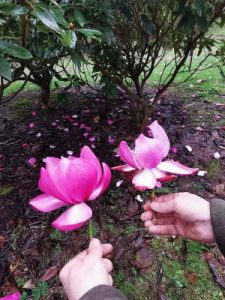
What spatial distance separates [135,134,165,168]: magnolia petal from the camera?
33.2 inches

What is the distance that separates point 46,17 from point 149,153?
463mm

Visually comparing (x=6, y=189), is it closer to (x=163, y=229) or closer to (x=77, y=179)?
(x=163, y=229)

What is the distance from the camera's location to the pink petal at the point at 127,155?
2.71 ft

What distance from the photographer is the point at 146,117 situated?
3217mm

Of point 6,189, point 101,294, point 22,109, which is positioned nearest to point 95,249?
point 101,294

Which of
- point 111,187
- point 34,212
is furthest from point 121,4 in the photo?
point 34,212

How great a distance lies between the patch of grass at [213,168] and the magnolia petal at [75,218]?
7.12 feet

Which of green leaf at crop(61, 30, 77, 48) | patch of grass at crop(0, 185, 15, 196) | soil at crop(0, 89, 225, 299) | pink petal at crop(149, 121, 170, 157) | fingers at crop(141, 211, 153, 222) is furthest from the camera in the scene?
patch of grass at crop(0, 185, 15, 196)

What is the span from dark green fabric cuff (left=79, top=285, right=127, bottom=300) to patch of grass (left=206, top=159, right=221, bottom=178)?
205cm

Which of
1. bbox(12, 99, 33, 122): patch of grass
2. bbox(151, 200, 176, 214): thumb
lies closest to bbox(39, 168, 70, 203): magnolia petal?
bbox(151, 200, 176, 214): thumb

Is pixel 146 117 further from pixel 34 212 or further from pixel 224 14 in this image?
pixel 34 212

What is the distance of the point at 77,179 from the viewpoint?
78 cm

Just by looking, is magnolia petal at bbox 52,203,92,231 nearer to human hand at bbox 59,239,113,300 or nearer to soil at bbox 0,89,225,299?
human hand at bbox 59,239,113,300

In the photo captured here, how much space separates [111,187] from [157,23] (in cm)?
144
